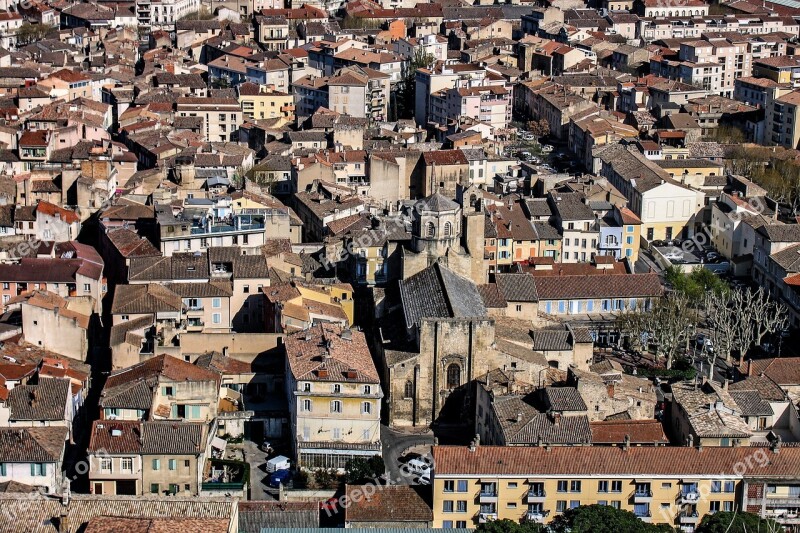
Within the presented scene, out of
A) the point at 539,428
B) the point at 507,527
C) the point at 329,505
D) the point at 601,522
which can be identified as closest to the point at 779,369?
the point at 539,428

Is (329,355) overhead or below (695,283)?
overhead

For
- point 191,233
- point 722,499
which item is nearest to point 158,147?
point 191,233

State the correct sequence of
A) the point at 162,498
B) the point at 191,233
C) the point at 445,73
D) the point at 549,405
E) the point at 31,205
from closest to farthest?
the point at 162,498 < the point at 549,405 < the point at 191,233 < the point at 31,205 < the point at 445,73

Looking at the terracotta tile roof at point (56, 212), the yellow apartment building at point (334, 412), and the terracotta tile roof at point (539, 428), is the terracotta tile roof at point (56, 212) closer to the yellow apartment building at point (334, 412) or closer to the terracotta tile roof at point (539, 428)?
the yellow apartment building at point (334, 412)

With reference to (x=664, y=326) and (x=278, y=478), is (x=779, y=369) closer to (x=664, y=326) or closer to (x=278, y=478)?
(x=664, y=326)

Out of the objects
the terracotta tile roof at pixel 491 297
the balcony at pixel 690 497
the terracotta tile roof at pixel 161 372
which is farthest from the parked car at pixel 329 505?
the terracotta tile roof at pixel 491 297

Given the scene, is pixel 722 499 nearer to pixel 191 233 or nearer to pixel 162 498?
pixel 162 498

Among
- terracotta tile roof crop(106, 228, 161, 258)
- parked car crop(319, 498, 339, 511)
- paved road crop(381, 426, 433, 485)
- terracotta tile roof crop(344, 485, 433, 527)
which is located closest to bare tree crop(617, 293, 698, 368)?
paved road crop(381, 426, 433, 485)
